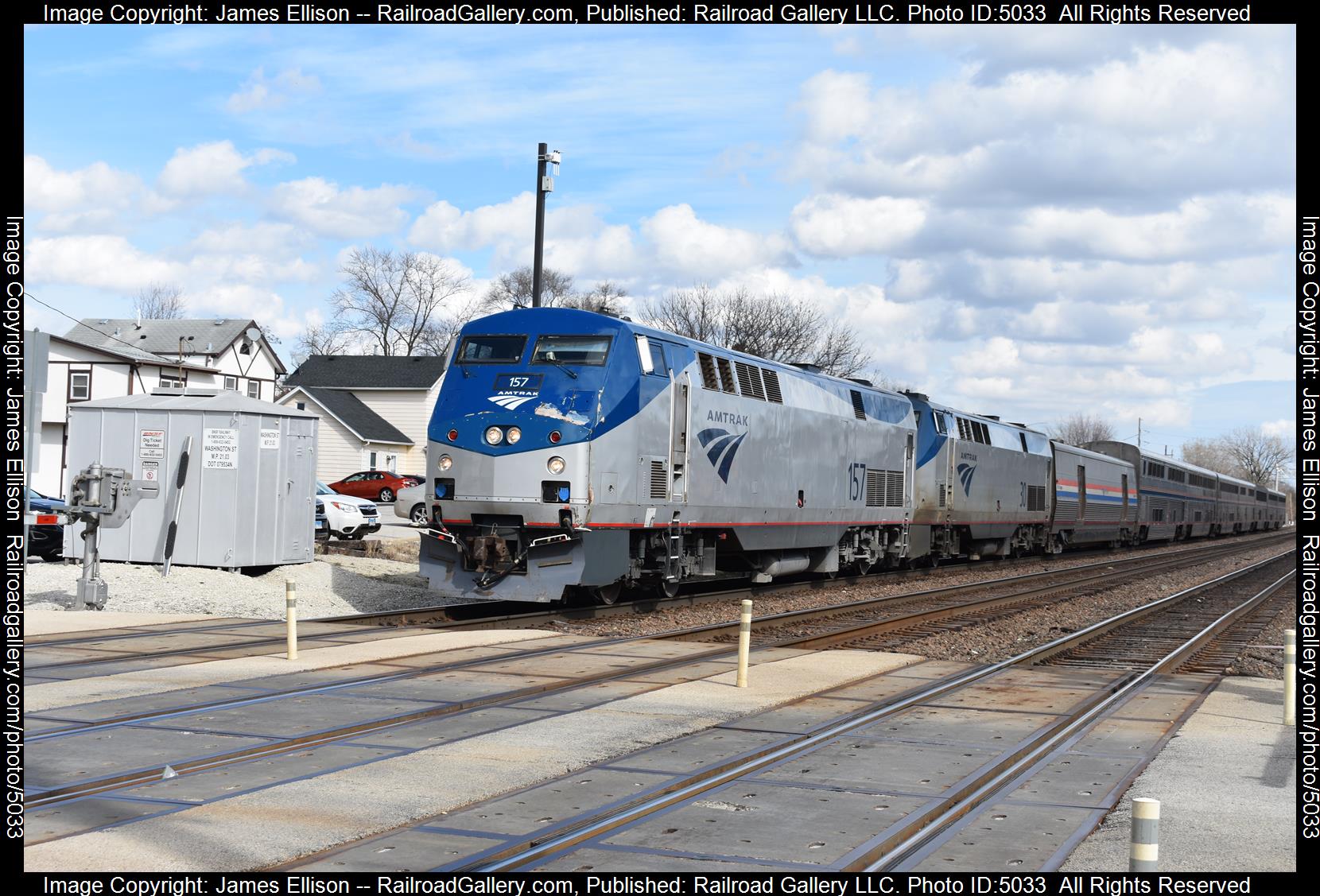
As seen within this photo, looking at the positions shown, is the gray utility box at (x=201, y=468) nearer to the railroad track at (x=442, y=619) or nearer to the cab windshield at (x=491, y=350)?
the railroad track at (x=442, y=619)

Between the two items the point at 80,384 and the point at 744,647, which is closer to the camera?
the point at 744,647

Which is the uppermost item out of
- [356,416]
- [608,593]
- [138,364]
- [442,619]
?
[138,364]

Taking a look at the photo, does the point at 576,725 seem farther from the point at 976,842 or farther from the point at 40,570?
the point at 40,570

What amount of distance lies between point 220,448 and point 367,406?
48781mm

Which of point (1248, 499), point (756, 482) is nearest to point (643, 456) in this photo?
point (756, 482)

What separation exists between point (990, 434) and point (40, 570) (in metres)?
24.8

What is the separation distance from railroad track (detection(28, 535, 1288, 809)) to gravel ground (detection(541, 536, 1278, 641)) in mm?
1430

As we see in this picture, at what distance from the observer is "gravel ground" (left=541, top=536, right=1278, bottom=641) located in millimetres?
17828

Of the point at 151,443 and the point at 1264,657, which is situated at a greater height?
the point at 151,443

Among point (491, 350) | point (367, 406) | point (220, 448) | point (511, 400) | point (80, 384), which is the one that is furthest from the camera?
point (367, 406)

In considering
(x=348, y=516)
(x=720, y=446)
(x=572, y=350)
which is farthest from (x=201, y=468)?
(x=348, y=516)

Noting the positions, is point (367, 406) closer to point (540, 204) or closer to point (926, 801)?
point (540, 204)

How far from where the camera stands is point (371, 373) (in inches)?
2783

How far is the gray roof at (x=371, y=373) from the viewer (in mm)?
69000
